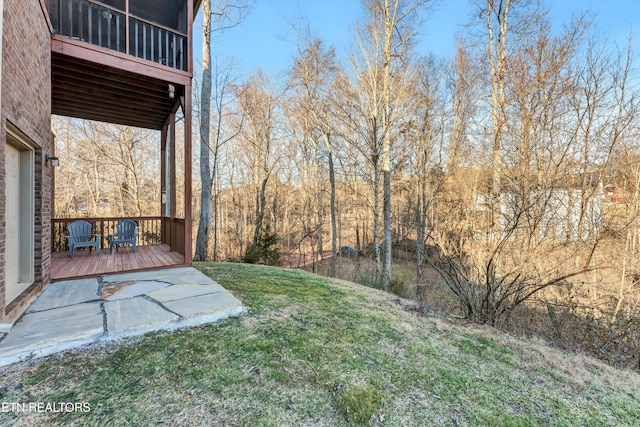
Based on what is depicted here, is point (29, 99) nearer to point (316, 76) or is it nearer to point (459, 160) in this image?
point (316, 76)

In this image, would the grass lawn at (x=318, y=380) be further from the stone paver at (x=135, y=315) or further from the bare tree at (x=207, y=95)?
the bare tree at (x=207, y=95)

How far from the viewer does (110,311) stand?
3014mm

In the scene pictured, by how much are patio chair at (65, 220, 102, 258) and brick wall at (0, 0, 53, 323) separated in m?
2.10

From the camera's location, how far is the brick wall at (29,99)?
2.59 metres

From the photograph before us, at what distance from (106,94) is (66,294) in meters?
3.92

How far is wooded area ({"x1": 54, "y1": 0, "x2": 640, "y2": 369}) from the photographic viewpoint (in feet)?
16.4

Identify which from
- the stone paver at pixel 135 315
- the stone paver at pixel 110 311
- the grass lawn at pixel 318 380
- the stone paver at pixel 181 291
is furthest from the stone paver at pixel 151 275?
the grass lawn at pixel 318 380

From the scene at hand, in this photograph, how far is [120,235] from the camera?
21.6ft

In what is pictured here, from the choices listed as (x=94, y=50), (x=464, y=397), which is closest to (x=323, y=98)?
(x=94, y=50)

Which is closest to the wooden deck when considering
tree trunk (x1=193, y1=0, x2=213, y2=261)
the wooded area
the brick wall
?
the brick wall

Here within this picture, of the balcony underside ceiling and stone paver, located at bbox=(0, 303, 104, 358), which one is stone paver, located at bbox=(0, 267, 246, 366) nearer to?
stone paver, located at bbox=(0, 303, 104, 358)

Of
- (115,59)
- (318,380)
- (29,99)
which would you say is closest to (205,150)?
(115,59)

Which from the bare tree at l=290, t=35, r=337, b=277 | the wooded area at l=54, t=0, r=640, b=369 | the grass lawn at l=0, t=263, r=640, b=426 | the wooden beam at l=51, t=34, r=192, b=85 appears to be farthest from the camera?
the bare tree at l=290, t=35, r=337, b=277

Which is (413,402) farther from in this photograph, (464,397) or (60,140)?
(60,140)
